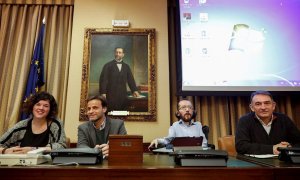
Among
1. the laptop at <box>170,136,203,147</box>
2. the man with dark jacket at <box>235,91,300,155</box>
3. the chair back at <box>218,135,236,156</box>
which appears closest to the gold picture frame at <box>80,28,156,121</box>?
the chair back at <box>218,135,236,156</box>

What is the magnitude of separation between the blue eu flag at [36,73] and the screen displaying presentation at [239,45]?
1812mm

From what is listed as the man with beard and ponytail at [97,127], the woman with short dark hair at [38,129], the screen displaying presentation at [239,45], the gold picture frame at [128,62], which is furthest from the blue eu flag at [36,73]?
the screen displaying presentation at [239,45]

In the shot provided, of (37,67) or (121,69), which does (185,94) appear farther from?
(37,67)

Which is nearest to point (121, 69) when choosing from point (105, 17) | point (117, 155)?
point (105, 17)

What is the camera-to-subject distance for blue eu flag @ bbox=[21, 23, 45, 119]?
321 cm

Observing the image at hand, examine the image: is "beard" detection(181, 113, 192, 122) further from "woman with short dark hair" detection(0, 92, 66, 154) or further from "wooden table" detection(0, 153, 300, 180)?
"wooden table" detection(0, 153, 300, 180)

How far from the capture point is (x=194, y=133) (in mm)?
2596

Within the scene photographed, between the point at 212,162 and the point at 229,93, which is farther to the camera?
the point at 229,93

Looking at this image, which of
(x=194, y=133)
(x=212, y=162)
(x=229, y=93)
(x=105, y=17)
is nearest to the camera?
(x=212, y=162)

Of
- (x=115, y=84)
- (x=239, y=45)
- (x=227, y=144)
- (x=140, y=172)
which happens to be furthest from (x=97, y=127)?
(x=239, y=45)

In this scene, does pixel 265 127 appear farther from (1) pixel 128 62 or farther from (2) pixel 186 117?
(1) pixel 128 62

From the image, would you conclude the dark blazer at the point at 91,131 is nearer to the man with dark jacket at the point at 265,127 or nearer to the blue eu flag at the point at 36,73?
the man with dark jacket at the point at 265,127

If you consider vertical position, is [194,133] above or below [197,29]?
below

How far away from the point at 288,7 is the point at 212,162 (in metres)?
3.18
